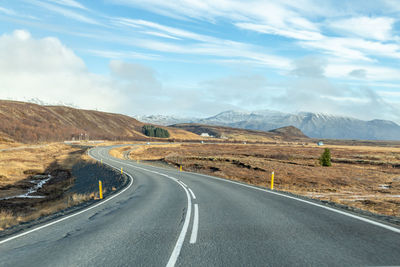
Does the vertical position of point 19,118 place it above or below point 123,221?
above

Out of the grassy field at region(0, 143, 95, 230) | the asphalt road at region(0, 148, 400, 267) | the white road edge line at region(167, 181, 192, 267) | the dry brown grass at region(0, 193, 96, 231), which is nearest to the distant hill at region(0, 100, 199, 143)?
the grassy field at region(0, 143, 95, 230)

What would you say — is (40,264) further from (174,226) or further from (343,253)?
(343,253)

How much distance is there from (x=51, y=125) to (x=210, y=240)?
6350 inches

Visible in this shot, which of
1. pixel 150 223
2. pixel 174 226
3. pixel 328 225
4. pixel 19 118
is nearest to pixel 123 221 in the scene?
pixel 150 223

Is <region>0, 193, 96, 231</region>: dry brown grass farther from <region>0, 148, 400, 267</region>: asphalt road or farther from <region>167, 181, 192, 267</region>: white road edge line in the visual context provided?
<region>167, 181, 192, 267</region>: white road edge line

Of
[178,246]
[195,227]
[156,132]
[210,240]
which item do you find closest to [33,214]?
[195,227]

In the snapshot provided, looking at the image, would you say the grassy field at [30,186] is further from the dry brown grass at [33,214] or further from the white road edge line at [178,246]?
the white road edge line at [178,246]

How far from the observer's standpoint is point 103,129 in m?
180

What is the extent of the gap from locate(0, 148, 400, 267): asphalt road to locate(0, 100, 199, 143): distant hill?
10934 centimetres

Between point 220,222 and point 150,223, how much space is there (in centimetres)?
221

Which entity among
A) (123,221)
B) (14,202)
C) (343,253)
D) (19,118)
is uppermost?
(19,118)

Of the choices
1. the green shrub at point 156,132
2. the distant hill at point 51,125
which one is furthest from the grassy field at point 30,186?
the green shrub at point 156,132

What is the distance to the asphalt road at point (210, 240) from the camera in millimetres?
5152

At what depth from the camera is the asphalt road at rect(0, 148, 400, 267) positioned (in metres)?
5.15
